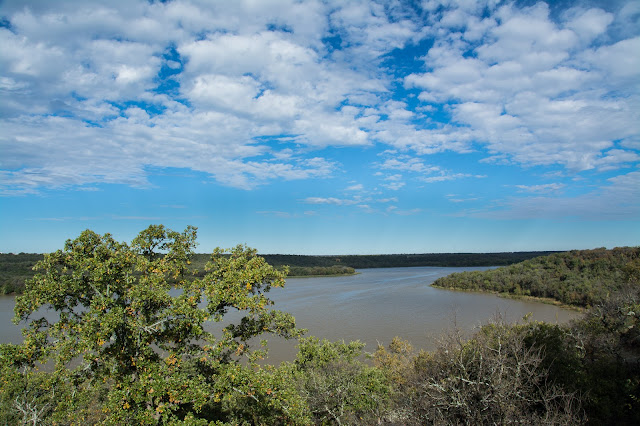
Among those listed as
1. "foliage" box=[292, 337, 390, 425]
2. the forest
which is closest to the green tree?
the forest

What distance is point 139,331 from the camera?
5.99 metres

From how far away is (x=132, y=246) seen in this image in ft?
23.2

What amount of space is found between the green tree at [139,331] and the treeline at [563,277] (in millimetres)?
48023

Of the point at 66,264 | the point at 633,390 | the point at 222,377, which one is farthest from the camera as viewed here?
the point at 633,390

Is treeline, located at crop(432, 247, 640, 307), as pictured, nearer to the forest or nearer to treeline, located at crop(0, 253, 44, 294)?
the forest

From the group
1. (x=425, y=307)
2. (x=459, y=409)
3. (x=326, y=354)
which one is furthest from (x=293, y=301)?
(x=459, y=409)

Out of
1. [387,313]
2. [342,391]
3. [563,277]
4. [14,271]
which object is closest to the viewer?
[342,391]

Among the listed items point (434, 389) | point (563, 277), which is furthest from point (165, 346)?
point (563, 277)

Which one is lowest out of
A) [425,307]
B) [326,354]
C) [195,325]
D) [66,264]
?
[425,307]

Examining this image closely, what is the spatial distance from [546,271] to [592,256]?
7.32 m

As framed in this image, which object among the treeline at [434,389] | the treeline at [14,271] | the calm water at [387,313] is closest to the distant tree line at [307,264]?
the treeline at [14,271]

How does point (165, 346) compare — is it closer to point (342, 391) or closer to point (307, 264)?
point (342, 391)

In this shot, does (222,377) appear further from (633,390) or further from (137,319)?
(633,390)

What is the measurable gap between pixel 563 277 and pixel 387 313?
34.8 m
